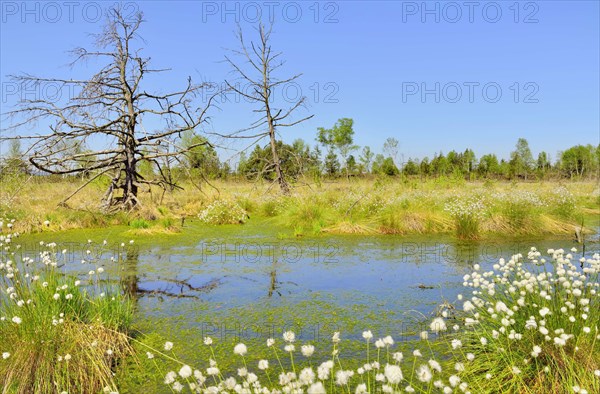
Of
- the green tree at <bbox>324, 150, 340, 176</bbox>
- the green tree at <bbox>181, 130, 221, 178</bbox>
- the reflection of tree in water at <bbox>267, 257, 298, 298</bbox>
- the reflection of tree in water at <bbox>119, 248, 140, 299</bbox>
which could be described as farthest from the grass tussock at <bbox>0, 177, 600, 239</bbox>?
the green tree at <bbox>324, 150, 340, 176</bbox>

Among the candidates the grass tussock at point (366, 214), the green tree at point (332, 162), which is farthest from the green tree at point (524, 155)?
the grass tussock at point (366, 214)

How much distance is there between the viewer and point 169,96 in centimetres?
1344

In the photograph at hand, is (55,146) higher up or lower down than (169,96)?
lower down

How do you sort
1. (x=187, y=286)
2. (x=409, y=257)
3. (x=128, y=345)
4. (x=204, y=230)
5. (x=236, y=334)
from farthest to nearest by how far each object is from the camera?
(x=204, y=230) → (x=409, y=257) → (x=187, y=286) → (x=236, y=334) → (x=128, y=345)

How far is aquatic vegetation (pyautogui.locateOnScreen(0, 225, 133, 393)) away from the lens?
11.2ft

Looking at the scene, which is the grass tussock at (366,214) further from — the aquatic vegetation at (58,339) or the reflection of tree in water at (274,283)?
the aquatic vegetation at (58,339)

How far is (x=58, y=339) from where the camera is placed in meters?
3.72

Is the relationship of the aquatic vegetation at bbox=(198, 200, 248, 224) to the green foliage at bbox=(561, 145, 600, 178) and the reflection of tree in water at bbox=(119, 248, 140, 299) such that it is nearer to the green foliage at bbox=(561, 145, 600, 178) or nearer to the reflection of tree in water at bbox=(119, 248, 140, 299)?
the reflection of tree in water at bbox=(119, 248, 140, 299)

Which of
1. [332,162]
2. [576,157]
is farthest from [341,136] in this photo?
[576,157]

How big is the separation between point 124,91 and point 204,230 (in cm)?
501

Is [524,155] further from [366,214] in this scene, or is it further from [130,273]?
[130,273]

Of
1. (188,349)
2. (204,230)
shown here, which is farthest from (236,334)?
(204,230)

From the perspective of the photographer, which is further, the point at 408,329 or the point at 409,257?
the point at 409,257

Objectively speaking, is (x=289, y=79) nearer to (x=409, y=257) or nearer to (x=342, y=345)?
(x=409, y=257)
